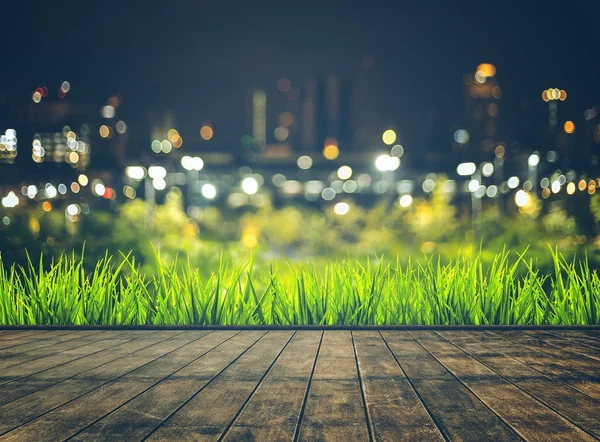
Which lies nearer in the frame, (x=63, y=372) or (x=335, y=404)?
(x=335, y=404)

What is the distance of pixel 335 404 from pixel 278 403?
281mm

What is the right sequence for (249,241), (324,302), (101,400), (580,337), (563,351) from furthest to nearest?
(249,241) → (324,302) → (580,337) → (563,351) → (101,400)

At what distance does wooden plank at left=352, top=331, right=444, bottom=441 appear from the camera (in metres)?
2.09

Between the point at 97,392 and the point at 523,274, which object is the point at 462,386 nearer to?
the point at 97,392

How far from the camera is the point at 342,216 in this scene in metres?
26.0

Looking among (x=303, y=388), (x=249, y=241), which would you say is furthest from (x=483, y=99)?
(x=303, y=388)

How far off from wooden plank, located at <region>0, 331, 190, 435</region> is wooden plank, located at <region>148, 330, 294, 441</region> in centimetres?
64

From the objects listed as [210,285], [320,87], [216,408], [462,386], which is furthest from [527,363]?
[320,87]

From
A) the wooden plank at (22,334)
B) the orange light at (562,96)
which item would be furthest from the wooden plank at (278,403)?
the orange light at (562,96)

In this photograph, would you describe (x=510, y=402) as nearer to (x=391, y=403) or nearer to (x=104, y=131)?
(x=391, y=403)

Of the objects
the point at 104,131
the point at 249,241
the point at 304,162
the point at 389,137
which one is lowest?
the point at 249,241

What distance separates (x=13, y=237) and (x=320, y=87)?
137 m

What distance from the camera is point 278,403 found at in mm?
2480

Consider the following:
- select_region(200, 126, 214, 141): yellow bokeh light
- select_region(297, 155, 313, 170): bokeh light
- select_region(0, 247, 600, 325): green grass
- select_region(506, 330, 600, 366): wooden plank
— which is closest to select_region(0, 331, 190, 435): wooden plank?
select_region(0, 247, 600, 325): green grass
